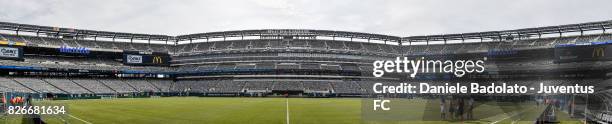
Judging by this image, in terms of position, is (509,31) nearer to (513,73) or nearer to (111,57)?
(513,73)

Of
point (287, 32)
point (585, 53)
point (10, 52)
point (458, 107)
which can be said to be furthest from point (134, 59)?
point (458, 107)

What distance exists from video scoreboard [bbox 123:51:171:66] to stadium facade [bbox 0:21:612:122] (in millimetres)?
225

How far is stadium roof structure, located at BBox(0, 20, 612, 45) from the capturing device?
3558 inches

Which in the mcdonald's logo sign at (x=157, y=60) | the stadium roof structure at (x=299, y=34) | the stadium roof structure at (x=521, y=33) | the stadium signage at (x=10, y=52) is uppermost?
the stadium roof structure at (x=299, y=34)

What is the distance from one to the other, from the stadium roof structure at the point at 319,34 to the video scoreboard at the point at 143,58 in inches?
223

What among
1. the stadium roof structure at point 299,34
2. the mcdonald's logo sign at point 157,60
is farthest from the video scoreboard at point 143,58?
the stadium roof structure at point 299,34

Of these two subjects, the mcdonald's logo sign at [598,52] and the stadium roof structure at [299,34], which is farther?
the stadium roof structure at [299,34]

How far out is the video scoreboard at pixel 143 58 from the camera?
104m

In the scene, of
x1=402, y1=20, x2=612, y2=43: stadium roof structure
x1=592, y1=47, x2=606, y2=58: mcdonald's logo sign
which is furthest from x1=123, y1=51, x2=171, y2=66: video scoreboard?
x1=592, y1=47, x2=606, y2=58: mcdonald's logo sign

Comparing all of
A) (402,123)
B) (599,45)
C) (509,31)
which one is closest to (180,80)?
(509,31)

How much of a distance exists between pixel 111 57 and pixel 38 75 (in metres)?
18.2

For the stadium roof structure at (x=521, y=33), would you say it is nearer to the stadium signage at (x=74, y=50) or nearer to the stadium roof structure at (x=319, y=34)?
the stadium roof structure at (x=319, y=34)

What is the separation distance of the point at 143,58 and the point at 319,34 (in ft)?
135

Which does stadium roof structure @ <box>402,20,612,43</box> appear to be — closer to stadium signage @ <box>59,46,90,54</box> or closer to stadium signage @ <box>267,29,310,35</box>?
stadium signage @ <box>267,29,310,35</box>
